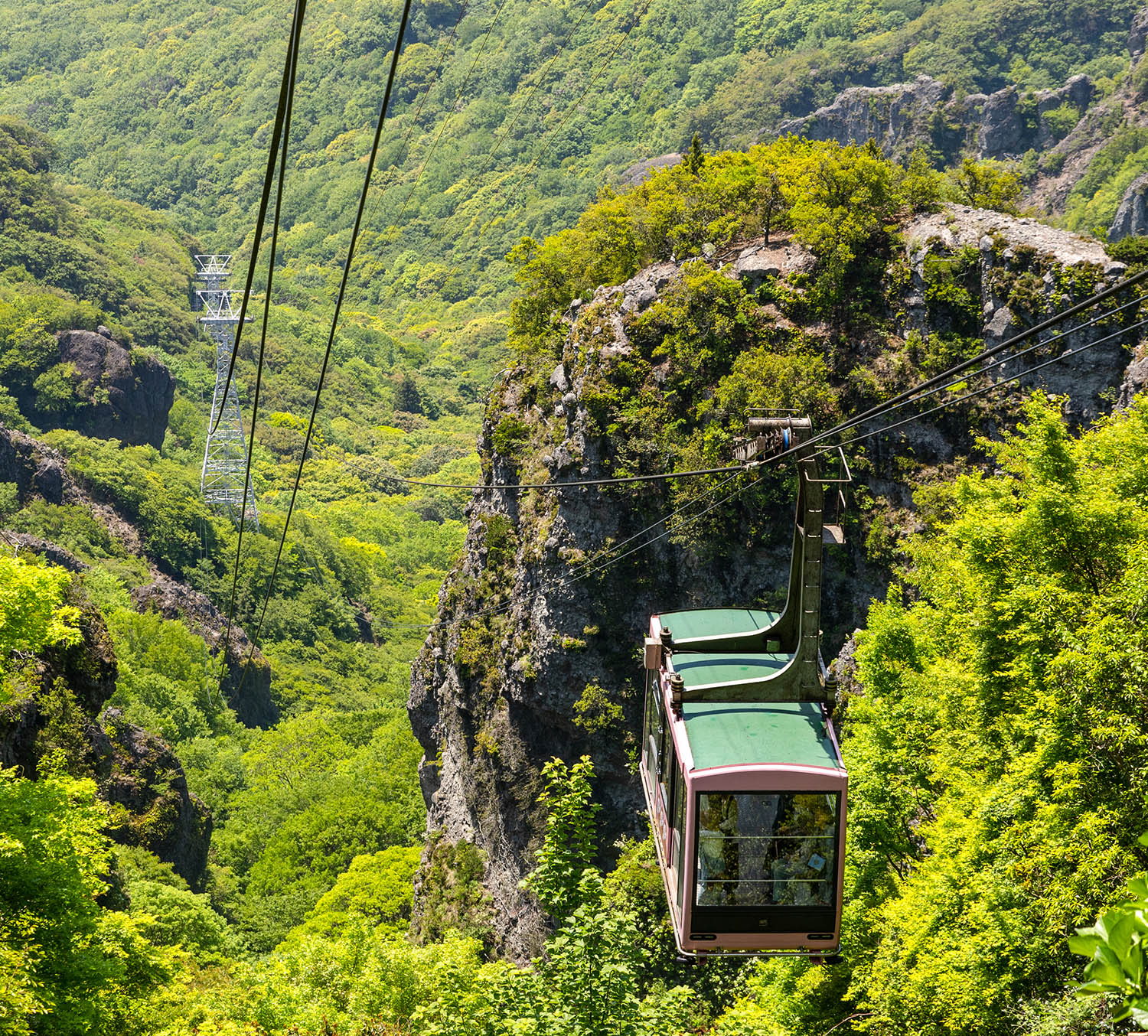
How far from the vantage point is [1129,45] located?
162 metres

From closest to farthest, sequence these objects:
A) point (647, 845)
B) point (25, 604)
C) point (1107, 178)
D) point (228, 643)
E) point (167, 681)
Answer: point (25, 604) < point (647, 845) < point (167, 681) < point (228, 643) < point (1107, 178)

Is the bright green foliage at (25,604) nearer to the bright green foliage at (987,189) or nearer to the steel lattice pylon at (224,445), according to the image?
the bright green foliage at (987,189)

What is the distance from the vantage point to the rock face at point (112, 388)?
380 ft

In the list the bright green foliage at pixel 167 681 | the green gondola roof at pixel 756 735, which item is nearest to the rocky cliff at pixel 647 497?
the green gondola roof at pixel 756 735

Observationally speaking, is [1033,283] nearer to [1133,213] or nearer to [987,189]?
[987,189]

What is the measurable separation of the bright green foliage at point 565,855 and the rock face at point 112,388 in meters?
106

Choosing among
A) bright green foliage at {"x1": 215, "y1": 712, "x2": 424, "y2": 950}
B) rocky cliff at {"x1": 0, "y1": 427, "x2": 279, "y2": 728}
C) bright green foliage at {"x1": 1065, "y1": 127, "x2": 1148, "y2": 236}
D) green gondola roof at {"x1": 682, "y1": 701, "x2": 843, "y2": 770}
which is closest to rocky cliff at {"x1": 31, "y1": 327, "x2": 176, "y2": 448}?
rocky cliff at {"x1": 0, "y1": 427, "x2": 279, "y2": 728}

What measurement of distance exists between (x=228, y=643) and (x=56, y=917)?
74.4 meters

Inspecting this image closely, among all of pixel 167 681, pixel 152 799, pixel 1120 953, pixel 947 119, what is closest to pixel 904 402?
pixel 1120 953

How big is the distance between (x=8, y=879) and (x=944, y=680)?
18.1 metres

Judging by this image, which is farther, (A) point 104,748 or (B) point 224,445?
(B) point 224,445

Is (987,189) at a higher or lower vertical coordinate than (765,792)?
higher

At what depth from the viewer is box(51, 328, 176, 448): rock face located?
380 feet

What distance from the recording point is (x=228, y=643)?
3597 inches
